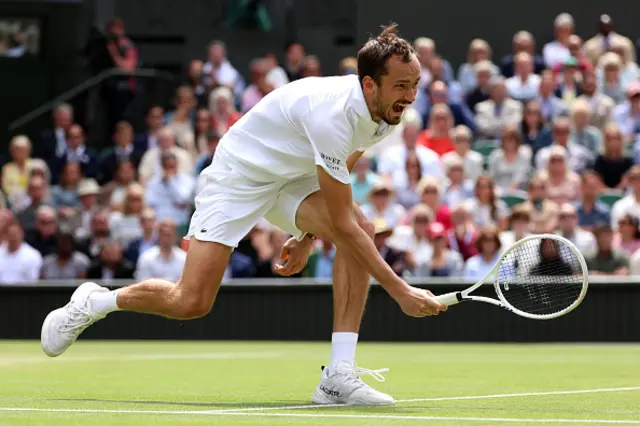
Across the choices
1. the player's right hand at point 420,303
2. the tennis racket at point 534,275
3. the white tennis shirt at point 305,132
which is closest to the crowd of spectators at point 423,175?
the tennis racket at point 534,275

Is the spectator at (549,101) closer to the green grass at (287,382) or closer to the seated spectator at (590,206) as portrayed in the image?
the seated spectator at (590,206)

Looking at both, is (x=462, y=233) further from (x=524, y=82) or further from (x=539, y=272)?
(x=539, y=272)

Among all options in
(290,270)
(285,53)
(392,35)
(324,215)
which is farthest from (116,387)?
(285,53)

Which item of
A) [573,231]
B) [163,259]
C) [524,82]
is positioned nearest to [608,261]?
[573,231]

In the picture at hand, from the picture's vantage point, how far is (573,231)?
1418 centimetres

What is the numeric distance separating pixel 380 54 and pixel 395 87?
0.56 ft

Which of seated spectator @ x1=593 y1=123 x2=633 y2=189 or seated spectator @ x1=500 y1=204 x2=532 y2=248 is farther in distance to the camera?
seated spectator @ x1=593 y1=123 x2=633 y2=189

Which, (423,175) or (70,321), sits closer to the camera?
(70,321)

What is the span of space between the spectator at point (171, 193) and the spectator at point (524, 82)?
4.02m

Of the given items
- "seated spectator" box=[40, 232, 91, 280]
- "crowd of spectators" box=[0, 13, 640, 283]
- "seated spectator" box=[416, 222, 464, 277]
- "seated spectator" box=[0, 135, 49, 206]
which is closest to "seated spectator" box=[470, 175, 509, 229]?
"crowd of spectators" box=[0, 13, 640, 283]

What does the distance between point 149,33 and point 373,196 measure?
6.92m

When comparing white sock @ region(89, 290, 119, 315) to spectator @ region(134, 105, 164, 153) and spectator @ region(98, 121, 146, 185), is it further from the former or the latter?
spectator @ region(134, 105, 164, 153)

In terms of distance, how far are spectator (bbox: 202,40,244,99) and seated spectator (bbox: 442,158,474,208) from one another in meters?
3.99

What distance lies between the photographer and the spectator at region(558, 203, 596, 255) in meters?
14.1
